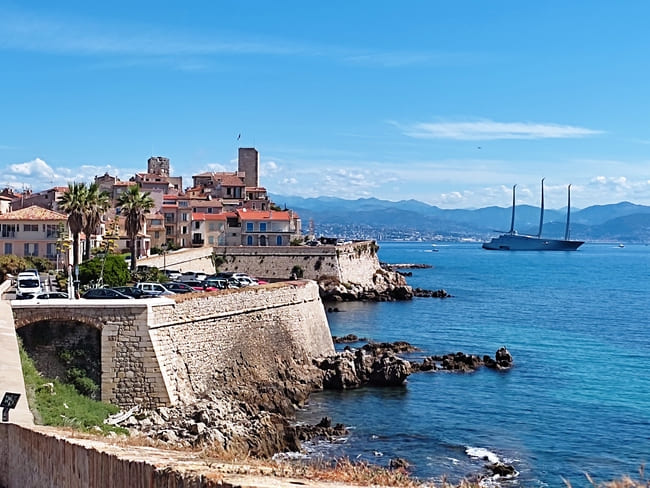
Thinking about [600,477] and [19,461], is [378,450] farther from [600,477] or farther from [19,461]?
[19,461]

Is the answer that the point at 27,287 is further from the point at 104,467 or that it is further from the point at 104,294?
the point at 104,467

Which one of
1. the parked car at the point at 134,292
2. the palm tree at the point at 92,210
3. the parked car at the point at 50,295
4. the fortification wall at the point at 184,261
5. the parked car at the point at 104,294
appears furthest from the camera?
the fortification wall at the point at 184,261

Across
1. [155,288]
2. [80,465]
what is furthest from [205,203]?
[80,465]

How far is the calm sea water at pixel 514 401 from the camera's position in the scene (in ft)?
82.9

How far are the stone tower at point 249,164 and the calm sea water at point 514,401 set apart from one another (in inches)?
2369

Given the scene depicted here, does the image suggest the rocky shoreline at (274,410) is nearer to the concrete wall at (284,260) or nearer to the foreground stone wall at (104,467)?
the foreground stone wall at (104,467)

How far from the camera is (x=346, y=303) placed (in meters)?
72.8

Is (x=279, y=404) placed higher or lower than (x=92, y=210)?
lower

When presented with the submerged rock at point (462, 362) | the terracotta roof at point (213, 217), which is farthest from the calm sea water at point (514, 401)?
the terracotta roof at point (213, 217)

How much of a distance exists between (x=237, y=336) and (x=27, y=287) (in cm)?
1111

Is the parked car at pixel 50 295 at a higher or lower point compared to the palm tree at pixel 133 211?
lower

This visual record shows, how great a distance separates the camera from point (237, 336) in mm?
31500

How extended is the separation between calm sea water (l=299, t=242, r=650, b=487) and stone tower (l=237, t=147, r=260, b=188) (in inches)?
2369

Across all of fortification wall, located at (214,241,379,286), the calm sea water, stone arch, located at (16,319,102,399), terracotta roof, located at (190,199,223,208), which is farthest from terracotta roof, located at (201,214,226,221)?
stone arch, located at (16,319,102,399)
